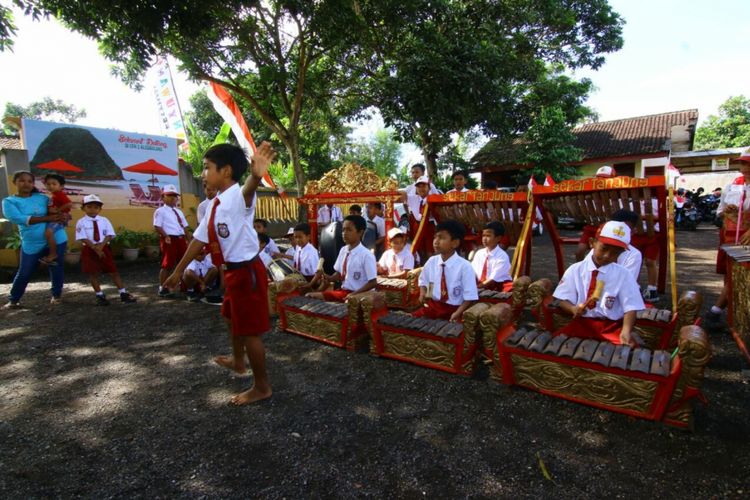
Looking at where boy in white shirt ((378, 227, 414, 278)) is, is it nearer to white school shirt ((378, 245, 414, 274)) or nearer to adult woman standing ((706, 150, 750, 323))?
white school shirt ((378, 245, 414, 274))

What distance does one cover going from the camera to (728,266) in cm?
409

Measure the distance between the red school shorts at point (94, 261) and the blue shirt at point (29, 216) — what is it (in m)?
0.52

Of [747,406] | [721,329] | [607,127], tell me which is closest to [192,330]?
[747,406]

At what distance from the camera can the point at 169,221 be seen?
639 centimetres

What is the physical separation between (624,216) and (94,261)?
7351 mm

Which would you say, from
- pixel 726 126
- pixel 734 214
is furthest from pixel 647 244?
pixel 726 126

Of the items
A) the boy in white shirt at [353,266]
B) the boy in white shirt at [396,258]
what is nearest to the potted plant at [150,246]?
the boy in white shirt at [396,258]

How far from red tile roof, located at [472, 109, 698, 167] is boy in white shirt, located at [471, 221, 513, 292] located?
55.9ft

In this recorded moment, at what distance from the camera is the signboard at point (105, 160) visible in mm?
9086

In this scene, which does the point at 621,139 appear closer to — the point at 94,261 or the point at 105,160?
the point at 105,160

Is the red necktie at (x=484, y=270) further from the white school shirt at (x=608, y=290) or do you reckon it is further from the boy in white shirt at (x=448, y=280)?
the white school shirt at (x=608, y=290)

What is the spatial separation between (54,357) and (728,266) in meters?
6.87

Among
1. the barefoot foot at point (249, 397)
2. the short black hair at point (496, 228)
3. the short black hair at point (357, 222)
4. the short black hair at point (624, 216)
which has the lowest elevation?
the barefoot foot at point (249, 397)

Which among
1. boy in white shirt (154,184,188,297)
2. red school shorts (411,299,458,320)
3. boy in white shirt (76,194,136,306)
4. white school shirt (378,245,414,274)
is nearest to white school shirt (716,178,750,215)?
red school shorts (411,299,458,320)
